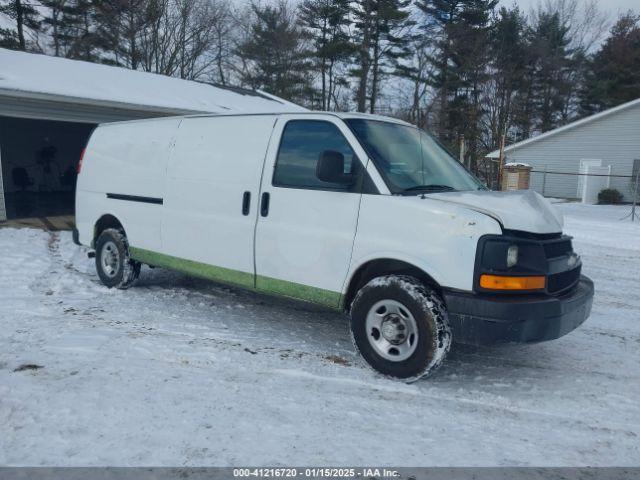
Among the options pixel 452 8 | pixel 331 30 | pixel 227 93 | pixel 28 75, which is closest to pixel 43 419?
pixel 28 75

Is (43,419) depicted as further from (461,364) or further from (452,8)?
(452,8)

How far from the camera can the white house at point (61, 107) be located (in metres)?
11.5

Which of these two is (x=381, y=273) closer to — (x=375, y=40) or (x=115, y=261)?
(x=115, y=261)

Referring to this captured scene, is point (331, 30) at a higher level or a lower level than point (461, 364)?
higher

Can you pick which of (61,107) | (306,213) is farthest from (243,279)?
(61,107)

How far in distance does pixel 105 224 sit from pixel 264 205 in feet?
Answer: 10.5

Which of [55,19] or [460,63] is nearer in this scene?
[55,19]

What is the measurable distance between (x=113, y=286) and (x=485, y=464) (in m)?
5.32

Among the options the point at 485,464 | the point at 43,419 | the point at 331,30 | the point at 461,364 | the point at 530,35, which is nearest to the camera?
the point at 485,464

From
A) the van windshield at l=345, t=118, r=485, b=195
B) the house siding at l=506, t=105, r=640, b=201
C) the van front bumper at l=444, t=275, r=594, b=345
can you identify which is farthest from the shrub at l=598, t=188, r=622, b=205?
the van front bumper at l=444, t=275, r=594, b=345

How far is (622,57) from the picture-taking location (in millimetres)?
38219

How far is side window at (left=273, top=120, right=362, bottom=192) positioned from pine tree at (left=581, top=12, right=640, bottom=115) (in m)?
39.5

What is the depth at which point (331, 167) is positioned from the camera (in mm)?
4258

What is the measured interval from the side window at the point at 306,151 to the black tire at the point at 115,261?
2784mm
